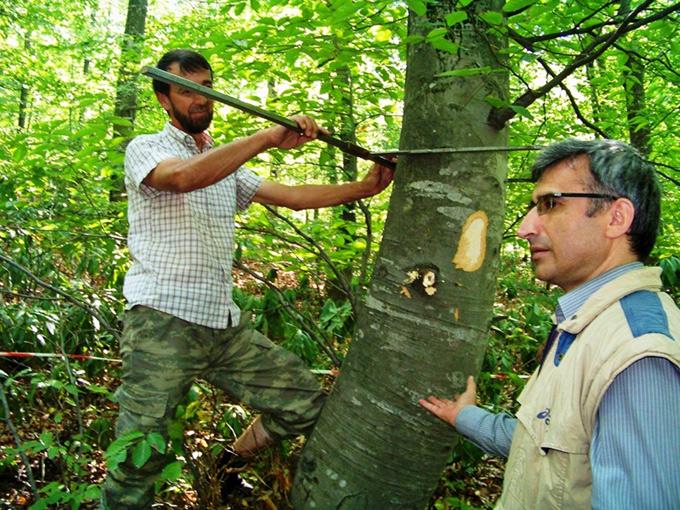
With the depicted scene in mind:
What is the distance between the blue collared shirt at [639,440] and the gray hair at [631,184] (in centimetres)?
42

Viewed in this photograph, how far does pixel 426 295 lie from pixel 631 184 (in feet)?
2.49

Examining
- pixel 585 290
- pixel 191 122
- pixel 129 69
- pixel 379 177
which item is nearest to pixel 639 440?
pixel 585 290

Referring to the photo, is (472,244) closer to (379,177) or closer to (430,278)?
(430,278)

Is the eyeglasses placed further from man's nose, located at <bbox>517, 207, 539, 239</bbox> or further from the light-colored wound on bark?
the light-colored wound on bark

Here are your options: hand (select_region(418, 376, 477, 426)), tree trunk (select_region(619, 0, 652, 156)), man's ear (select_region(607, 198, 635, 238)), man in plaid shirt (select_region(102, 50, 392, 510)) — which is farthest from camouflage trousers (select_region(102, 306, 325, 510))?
tree trunk (select_region(619, 0, 652, 156))

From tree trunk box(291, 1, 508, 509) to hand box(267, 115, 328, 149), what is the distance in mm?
374

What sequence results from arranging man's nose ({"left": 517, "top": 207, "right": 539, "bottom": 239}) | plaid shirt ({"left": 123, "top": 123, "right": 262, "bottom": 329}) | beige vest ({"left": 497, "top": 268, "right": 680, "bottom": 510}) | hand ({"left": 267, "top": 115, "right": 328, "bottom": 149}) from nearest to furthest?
beige vest ({"left": 497, "top": 268, "right": 680, "bottom": 510}) → man's nose ({"left": 517, "top": 207, "right": 539, "bottom": 239}) → hand ({"left": 267, "top": 115, "right": 328, "bottom": 149}) → plaid shirt ({"left": 123, "top": 123, "right": 262, "bottom": 329})

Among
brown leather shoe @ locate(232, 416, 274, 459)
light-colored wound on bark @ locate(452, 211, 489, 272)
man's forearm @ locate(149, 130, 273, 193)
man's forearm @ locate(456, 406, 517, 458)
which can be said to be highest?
man's forearm @ locate(149, 130, 273, 193)

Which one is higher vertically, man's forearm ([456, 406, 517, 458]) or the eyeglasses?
the eyeglasses

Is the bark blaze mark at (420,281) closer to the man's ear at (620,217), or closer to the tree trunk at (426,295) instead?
the tree trunk at (426,295)

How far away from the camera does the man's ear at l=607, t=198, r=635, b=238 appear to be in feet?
4.23

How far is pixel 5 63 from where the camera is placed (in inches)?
358

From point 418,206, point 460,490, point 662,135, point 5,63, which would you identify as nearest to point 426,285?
point 418,206

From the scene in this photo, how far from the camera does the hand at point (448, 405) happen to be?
1.81m
